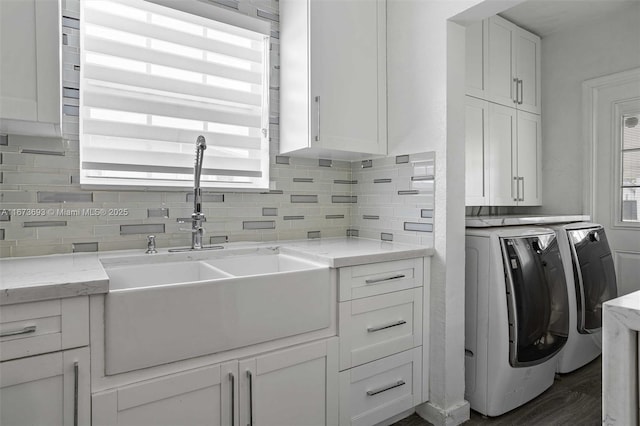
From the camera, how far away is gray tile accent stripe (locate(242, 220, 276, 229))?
A: 218 cm

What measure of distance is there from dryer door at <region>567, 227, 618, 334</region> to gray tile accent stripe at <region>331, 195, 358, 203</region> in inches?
56.3

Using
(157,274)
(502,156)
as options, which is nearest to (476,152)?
(502,156)

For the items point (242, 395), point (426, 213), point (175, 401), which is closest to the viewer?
point (175, 401)

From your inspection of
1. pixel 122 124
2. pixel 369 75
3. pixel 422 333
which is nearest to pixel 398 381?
pixel 422 333

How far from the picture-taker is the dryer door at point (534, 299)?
6.57 ft

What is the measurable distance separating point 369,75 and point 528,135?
1931 millimetres

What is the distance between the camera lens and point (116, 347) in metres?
1.18

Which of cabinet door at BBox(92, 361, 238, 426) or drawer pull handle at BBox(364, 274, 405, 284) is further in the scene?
drawer pull handle at BBox(364, 274, 405, 284)

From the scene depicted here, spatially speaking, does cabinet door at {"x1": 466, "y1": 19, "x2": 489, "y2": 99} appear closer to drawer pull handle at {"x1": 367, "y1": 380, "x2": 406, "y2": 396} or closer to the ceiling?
the ceiling

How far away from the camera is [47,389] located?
1.11 meters

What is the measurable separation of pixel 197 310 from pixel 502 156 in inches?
108

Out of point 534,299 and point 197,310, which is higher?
point 197,310

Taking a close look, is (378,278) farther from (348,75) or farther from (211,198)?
(348,75)

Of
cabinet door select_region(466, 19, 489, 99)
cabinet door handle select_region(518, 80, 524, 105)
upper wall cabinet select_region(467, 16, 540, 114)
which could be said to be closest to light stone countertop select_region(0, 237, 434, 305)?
cabinet door select_region(466, 19, 489, 99)
